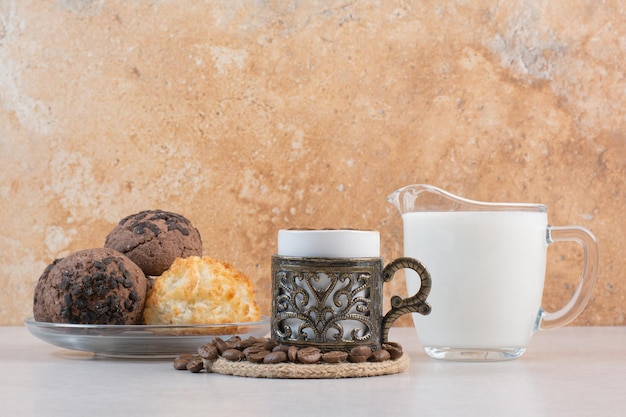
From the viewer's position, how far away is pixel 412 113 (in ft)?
5.75

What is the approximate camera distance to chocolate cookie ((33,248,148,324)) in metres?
1.08

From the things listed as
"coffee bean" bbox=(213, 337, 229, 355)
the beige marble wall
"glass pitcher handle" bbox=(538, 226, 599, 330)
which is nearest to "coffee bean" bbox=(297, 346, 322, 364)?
"coffee bean" bbox=(213, 337, 229, 355)

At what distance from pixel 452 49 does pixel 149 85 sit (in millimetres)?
642

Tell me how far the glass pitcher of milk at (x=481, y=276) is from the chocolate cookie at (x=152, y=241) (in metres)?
0.34

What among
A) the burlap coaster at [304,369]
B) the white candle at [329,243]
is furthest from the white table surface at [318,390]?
the white candle at [329,243]

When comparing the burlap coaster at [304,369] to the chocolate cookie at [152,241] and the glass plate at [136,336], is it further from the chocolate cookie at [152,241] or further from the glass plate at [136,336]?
the chocolate cookie at [152,241]

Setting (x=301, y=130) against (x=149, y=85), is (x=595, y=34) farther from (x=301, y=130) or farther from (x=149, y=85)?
(x=149, y=85)

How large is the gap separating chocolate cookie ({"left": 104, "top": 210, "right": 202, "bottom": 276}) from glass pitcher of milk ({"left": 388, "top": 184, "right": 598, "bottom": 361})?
0.34 meters

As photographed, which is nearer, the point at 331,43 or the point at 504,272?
the point at 504,272

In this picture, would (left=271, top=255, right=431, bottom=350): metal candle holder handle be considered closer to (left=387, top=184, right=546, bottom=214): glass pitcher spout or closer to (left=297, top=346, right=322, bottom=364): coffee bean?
(left=297, top=346, right=322, bottom=364): coffee bean

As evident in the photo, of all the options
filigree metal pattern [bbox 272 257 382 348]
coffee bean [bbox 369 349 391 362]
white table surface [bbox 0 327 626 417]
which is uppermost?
filigree metal pattern [bbox 272 257 382 348]

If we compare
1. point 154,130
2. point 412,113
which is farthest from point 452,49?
point 154,130

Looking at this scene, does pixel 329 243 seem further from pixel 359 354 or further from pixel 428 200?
pixel 428 200

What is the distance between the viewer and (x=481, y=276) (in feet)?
3.68
